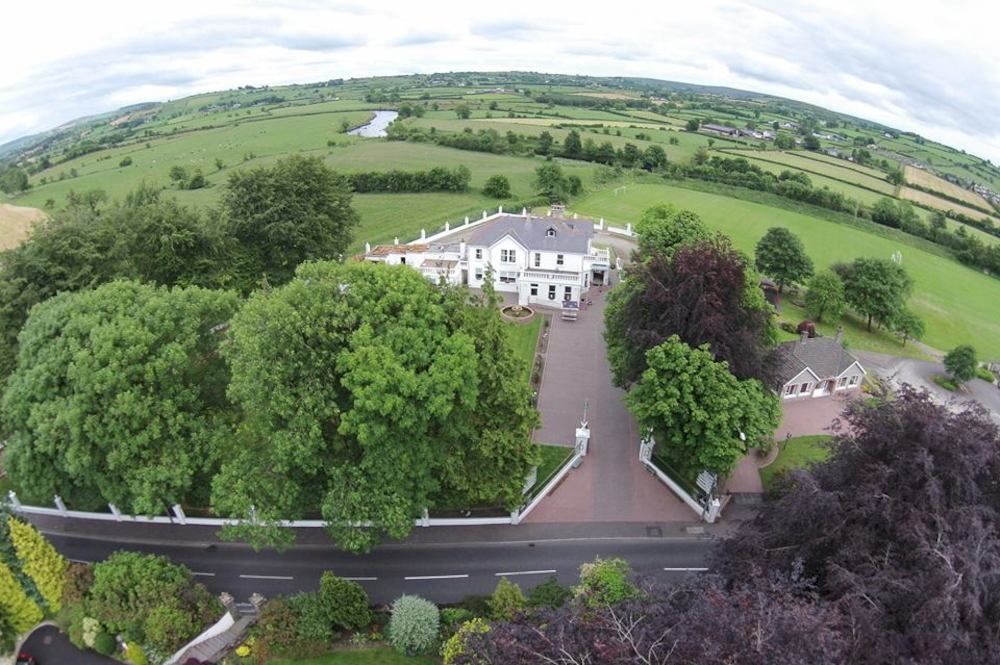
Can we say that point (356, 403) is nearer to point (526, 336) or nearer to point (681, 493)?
point (681, 493)

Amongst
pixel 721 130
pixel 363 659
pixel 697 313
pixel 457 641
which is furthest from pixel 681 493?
pixel 721 130

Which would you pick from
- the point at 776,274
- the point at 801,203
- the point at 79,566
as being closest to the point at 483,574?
the point at 79,566

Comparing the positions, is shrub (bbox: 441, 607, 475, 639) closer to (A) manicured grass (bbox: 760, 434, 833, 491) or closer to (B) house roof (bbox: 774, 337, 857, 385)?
(A) manicured grass (bbox: 760, 434, 833, 491)

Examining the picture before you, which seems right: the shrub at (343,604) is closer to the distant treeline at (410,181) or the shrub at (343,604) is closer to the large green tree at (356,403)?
the large green tree at (356,403)

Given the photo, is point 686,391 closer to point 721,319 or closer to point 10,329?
point 721,319

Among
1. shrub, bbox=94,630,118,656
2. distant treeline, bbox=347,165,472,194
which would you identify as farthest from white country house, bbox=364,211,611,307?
distant treeline, bbox=347,165,472,194
